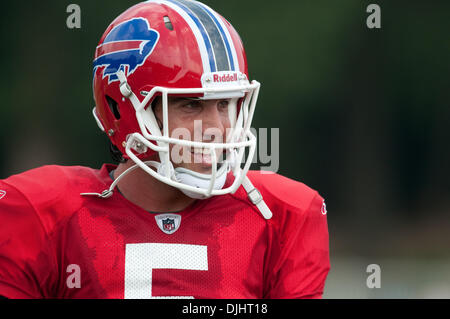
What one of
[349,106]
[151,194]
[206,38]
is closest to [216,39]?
[206,38]

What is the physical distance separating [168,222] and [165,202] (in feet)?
0.24

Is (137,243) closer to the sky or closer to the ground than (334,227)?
closer to the sky

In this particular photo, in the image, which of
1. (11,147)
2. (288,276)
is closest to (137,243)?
(288,276)

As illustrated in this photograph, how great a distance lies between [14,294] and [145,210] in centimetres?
47

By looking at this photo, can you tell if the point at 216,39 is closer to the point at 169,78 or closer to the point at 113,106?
the point at 169,78

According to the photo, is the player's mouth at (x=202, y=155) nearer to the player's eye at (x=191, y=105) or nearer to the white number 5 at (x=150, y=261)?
the player's eye at (x=191, y=105)

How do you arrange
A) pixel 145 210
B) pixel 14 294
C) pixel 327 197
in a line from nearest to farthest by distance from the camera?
1. pixel 14 294
2. pixel 145 210
3. pixel 327 197

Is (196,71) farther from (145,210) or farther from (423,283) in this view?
(423,283)

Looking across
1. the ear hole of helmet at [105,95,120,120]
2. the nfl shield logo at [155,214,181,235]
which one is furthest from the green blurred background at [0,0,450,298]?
the nfl shield logo at [155,214,181,235]

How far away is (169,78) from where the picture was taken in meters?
2.28

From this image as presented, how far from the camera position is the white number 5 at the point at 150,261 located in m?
2.26

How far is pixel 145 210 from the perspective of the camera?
236 centimetres

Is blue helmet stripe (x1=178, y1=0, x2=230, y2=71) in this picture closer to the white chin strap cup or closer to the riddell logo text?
the riddell logo text

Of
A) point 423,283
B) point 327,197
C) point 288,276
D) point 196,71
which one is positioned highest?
point 196,71
